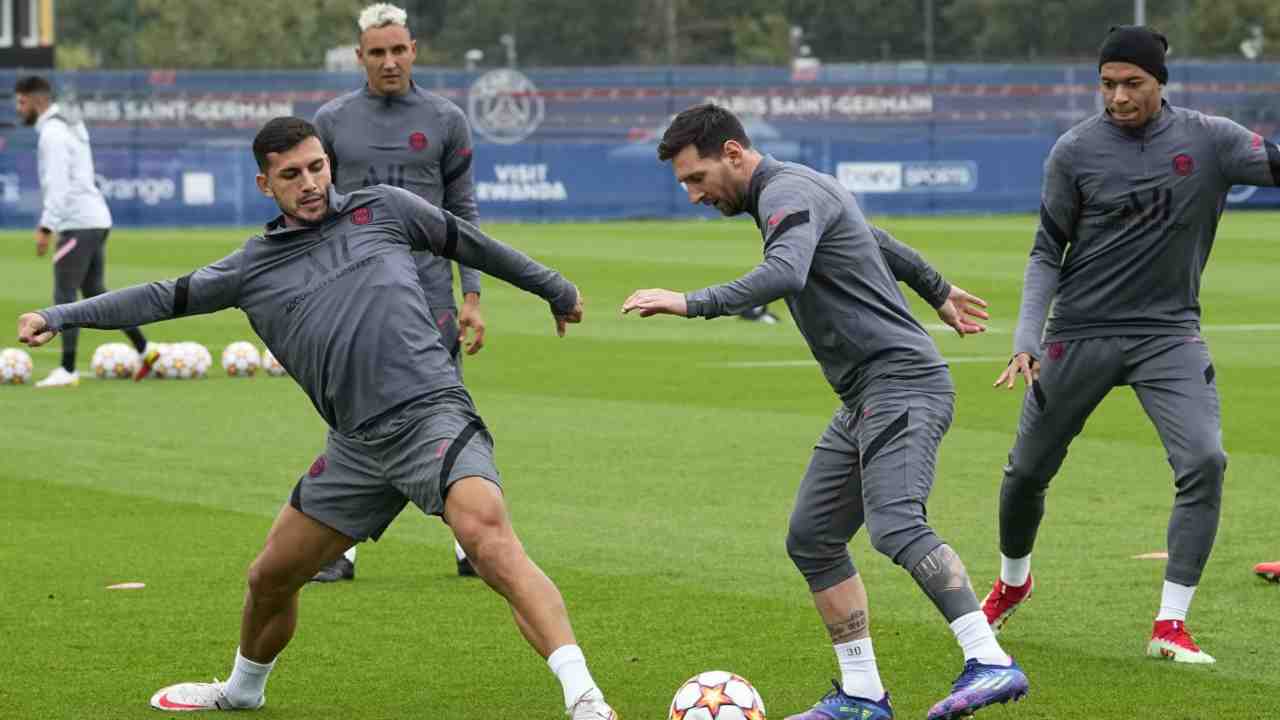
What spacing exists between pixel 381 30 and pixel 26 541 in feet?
10.5

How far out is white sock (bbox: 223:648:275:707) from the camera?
758 cm

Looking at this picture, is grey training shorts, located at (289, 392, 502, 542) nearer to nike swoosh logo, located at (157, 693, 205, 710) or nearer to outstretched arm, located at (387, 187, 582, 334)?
outstretched arm, located at (387, 187, 582, 334)

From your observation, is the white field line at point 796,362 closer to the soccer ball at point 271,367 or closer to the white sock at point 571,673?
the soccer ball at point 271,367

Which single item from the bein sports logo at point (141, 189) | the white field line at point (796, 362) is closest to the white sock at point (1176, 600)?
the white field line at point (796, 362)

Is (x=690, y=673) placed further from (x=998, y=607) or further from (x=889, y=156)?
(x=889, y=156)

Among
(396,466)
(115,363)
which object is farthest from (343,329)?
(115,363)

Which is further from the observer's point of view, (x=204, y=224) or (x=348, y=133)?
(x=204, y=224)

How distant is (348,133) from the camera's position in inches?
394

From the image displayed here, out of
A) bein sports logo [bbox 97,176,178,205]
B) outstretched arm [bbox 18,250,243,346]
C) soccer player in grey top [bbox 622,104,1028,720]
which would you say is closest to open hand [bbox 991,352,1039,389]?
soccer player in grey top [bbox 622,104,1028,720]

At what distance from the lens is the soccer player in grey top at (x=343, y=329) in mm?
7129

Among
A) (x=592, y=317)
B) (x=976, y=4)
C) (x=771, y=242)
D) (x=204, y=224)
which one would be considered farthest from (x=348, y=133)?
(x=976, y=4)

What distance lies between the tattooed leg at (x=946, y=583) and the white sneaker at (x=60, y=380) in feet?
41.3

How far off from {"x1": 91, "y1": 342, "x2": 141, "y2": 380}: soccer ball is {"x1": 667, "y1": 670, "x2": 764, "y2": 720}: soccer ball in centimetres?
1281

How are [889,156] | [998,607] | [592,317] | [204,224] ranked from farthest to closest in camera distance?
1. [889,156]
2. [204,224]
3. [592,317]
4. [998,607]
